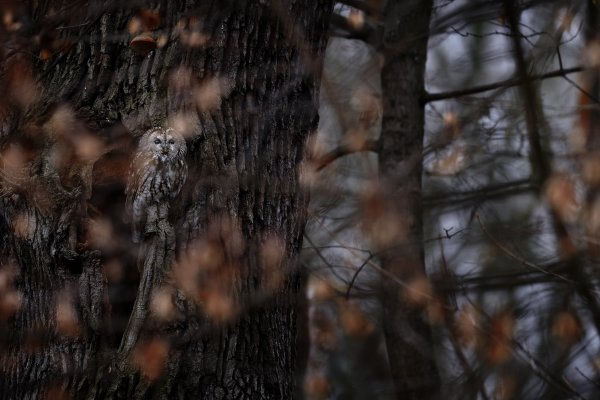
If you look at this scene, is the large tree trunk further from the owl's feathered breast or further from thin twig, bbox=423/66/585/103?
thin twig, bbox=423/66/585/103

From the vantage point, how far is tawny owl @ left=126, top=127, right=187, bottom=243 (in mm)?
2090

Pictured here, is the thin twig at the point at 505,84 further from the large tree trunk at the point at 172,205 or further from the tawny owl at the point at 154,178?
the tawny owl at the point at 154,178

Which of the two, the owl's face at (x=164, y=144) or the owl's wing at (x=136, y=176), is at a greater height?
the owl's face at (x=164, y=144)

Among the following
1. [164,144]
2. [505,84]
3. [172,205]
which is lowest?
[172,205]

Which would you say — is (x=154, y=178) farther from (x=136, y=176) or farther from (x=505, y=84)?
(x=505, y=84)

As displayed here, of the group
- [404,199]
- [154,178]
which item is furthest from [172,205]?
[404,199]

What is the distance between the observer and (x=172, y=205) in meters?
2.12

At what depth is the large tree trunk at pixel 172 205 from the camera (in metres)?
2.01

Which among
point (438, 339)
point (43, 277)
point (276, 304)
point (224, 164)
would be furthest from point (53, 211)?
point (438, 339)

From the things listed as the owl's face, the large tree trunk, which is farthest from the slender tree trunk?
the owl's face

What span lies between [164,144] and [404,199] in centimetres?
179

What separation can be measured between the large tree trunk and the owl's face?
0.16 ft

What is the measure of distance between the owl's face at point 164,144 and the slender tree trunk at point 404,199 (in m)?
1.51

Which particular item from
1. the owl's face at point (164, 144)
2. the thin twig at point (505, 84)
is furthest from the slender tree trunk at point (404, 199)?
the owl's face at point (164, 144)
